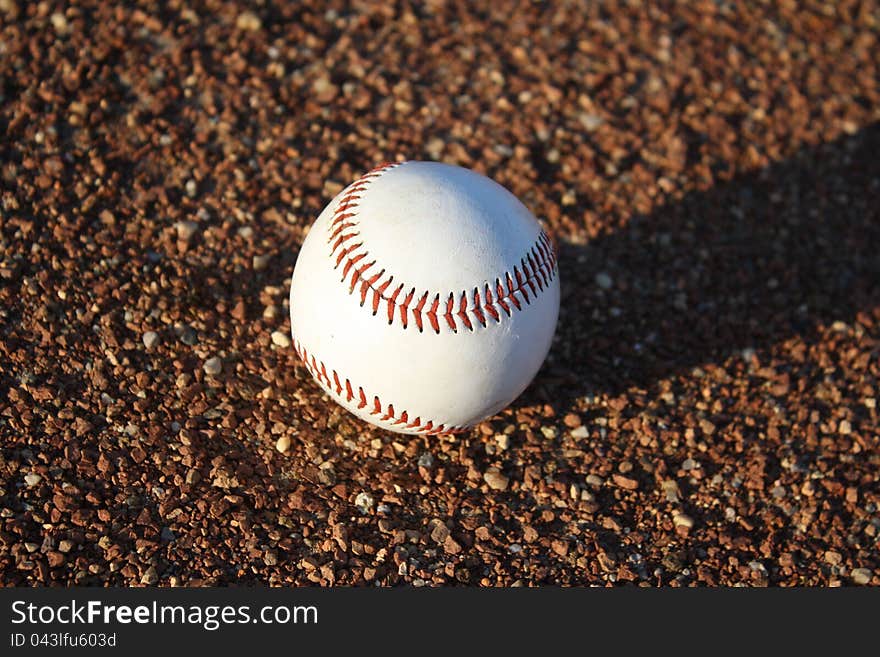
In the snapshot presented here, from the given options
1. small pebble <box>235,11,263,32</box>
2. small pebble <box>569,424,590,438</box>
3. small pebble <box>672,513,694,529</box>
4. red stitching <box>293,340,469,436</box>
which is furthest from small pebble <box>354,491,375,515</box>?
small pebble <box>235,11,263,32</box>

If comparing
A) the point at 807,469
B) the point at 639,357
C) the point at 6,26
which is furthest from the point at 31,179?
the point at 807,469

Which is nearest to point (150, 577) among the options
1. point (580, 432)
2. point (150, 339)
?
point (150, 339)

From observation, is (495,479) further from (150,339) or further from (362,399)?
(150,339)

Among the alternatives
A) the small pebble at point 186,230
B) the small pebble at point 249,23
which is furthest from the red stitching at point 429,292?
the small pebble at point 249,23

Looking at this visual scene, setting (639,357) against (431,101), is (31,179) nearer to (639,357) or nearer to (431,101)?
(431,101)

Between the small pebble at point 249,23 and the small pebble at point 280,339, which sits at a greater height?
the small pebble at point 249,23

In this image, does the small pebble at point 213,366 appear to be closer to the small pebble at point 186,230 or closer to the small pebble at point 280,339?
the small pebble at point 280,339
